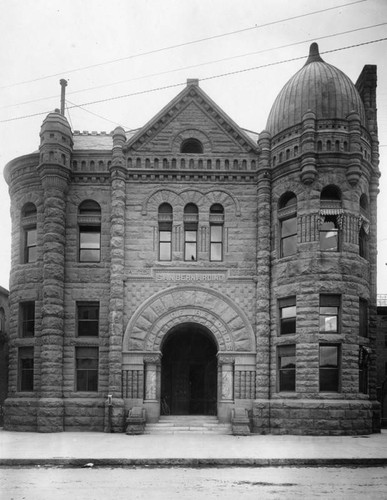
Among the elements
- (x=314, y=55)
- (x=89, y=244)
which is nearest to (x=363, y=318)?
(x=314, y=55)

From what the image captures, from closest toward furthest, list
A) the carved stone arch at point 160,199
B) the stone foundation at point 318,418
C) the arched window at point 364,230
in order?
the stone foundation at point 318,418 < the arched window at point 364,230 < the carved stone arch at point 160,199

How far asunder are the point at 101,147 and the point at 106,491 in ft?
59.8

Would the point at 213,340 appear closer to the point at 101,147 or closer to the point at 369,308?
the point at 369,308

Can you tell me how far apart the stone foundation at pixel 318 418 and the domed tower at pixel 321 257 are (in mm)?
37

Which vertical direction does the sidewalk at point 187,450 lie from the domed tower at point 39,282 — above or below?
below

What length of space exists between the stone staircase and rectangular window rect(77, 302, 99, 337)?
453cm

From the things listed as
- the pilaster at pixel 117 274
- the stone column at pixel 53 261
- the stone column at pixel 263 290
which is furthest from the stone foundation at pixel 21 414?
the stone column at pixel 263 290

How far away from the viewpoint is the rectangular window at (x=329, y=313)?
22906 millimetres

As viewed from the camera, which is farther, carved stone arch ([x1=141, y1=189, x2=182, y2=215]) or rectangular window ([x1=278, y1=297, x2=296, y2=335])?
carved stone arch ([x1=141, y1=189, x2=182, y2=215])

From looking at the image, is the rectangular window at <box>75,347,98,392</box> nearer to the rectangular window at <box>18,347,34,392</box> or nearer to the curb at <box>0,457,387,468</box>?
the rectangular window at <box>18,347,34,392</box>

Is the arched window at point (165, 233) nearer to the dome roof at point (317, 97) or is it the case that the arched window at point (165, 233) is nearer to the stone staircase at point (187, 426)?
the dome roof at point (317, 97)

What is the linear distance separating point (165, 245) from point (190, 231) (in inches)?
47.8

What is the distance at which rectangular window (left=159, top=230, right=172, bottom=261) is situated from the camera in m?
24.9

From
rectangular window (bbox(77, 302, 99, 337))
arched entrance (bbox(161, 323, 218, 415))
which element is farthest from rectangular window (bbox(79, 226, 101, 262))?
arched entrance (bbox(161, 323, 218, 415))
